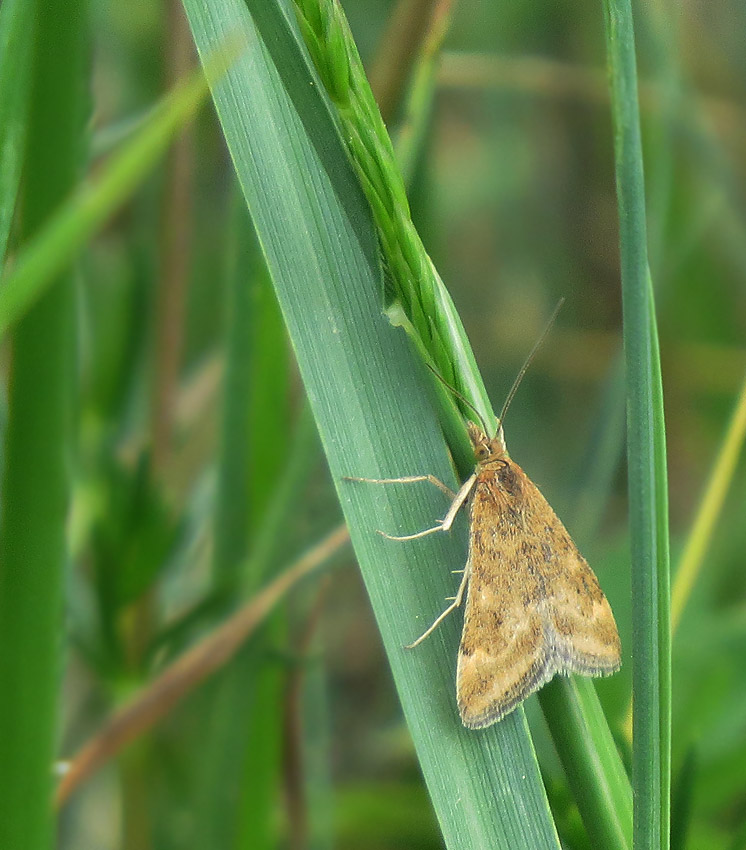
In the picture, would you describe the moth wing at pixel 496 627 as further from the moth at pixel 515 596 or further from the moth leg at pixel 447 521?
the moth leg at pixel 447 521

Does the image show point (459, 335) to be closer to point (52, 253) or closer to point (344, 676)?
point (52, 253)

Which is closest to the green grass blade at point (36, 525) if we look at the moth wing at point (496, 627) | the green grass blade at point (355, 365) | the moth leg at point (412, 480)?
the green grass blade at point (355, 365)

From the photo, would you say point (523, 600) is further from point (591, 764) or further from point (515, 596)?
point (591, 764)

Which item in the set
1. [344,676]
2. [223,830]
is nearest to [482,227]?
[344,676]

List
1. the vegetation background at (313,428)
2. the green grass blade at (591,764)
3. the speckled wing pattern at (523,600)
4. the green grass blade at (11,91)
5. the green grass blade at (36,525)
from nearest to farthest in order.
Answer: the green grass blade at (11,91) < the green grass blade at (591,764) < the green grass blade at (36,525) < the speckled wing pattern at (523,600) < the vegetation background at (313,428)

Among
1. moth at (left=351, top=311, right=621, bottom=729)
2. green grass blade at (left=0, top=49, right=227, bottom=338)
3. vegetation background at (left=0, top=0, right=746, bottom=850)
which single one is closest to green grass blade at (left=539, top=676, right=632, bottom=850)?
moth at (left=351, top=311, right=621, bottom=729)
